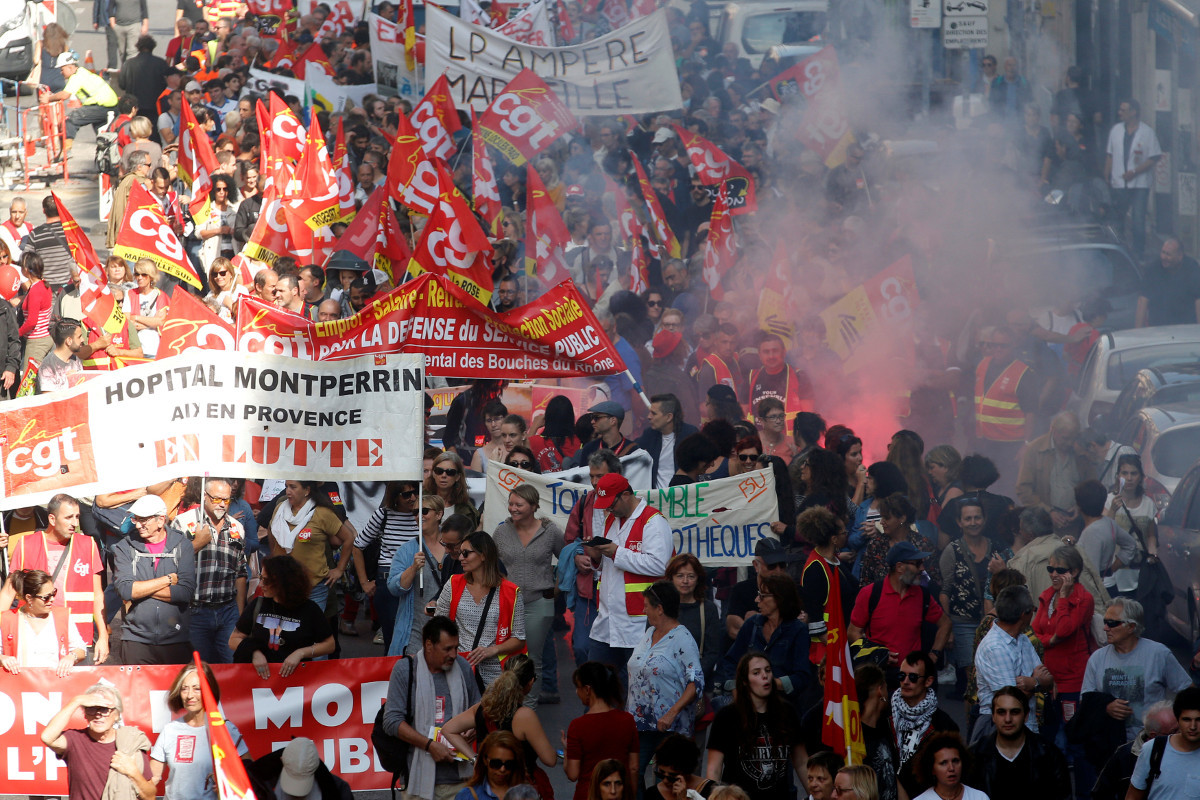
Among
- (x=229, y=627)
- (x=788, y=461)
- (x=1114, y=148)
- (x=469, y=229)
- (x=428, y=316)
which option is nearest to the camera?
(x=229, y=627)

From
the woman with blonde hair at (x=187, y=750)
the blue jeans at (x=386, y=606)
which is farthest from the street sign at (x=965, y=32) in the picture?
the woman with blonde hair at (x=187, y=750)

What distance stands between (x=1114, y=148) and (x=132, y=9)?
14.9 metres

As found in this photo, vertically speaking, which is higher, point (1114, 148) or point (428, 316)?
point (1114, 148)

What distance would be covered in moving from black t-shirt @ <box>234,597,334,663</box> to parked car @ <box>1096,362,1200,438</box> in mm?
6886

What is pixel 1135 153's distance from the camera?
18.8m

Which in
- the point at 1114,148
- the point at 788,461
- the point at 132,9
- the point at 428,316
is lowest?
the point at 788,461

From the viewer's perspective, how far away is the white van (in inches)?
961

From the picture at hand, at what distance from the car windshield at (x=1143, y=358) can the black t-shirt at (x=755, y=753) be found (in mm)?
7003

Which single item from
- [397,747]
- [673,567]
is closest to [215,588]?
[397,747]

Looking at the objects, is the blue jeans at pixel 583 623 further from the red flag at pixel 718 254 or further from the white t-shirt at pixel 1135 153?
the white t-shirt at pixel 1135 153

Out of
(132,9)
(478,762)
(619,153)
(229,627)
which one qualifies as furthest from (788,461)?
(132,9)

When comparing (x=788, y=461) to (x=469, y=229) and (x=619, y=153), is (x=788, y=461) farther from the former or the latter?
(x=619, y=153)

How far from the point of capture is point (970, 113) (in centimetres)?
2339

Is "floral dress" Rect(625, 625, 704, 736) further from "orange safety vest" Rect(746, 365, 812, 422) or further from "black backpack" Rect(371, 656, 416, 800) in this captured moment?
"orange safety vest" Rect(746, 365, 812, 422)
